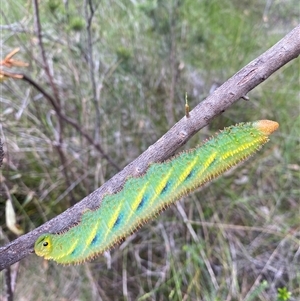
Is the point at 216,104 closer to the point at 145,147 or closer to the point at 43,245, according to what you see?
the point at 43,245

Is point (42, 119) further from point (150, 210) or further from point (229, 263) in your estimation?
point (150, 210)

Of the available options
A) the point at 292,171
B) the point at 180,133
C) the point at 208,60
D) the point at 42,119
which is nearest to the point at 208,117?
the point at 180,133

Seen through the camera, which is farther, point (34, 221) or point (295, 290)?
point (34, 221)

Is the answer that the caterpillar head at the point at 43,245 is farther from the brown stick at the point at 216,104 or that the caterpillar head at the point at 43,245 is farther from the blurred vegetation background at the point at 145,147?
the blurred vegetation background at the point at 145,147

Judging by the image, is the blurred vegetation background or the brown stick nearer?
the brown stick

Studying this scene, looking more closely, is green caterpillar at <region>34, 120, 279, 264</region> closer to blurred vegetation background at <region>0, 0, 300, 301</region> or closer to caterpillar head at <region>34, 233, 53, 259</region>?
caterpillar head at <region>34, 233, 53, 259</region>

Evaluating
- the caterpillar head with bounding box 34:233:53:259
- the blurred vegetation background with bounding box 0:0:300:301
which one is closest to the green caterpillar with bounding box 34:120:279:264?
the caterpillar head with bounding box 34:233:53:259

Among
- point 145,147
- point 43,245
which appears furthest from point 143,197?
point 145,147
